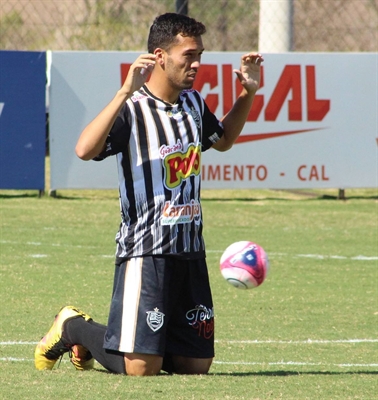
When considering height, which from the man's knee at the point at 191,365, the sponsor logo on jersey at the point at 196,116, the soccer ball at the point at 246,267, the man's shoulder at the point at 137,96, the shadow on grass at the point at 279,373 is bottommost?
the shadow on grass at the point at 279,373

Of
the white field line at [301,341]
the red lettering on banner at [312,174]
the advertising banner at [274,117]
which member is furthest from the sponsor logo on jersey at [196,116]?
the red lettering on banner at [312,174]

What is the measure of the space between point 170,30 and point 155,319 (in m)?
1.54

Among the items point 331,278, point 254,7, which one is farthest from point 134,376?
point 254,7

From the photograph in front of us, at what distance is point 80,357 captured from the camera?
18.4 ft

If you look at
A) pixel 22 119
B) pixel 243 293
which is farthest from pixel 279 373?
pixel 22 119

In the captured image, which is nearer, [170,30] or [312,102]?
[170,30]

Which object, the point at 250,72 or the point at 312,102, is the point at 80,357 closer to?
the point at 250,72

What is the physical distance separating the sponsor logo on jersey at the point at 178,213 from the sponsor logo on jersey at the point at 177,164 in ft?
0.35

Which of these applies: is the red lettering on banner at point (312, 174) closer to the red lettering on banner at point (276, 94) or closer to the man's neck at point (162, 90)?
the red lettering on banner at point (276, 94)

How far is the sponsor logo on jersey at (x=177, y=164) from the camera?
17.6ft

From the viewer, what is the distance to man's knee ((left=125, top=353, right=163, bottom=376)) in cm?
534

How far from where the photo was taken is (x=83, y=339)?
5.58 meters

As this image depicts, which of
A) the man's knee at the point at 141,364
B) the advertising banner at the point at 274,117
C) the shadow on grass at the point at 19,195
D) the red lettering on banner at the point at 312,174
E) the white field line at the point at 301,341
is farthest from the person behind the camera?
the red lettering on banner at the point at 312,174

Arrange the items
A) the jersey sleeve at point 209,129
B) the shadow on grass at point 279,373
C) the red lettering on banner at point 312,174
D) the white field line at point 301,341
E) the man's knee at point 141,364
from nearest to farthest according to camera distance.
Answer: the man's knee at point 141,364, the shadow on grass at point 279,373, the jersey sleeve at point 209,129, the white field line at point 301,341, the red lettering on banner at point 312,174
